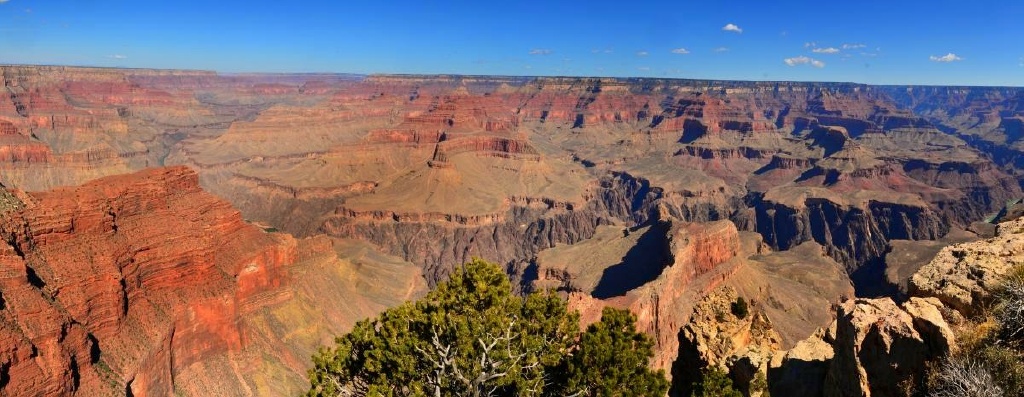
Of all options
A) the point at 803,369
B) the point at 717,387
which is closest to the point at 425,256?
the point at 803,369

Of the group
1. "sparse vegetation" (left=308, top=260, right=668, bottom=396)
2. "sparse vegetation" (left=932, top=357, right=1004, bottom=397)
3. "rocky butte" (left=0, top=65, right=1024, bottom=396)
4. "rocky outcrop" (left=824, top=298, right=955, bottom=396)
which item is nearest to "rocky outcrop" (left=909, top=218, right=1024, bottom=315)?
"rocky butte" (left=0, top=65, right=1024, bottom=396)

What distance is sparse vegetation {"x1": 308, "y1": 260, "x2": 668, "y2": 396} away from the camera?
21531 mm

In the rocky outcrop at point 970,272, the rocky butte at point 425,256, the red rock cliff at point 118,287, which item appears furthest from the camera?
the red rock cliff at point 118,287

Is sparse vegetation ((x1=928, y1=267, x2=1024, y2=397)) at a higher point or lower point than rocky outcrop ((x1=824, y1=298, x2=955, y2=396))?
higher

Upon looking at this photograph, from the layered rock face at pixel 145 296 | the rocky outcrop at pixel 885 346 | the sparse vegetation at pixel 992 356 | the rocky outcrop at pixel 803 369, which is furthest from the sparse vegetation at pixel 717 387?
the layered rock face at pixel 145 296

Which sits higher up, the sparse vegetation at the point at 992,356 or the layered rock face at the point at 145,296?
the sparse vegetation at the point at 992,356

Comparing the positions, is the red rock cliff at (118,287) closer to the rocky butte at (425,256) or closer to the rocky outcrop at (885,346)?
the rocky butte at (425,256)

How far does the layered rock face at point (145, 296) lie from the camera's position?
110 ft

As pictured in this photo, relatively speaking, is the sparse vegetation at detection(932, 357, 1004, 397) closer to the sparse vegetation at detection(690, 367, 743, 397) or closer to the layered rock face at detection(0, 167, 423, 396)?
the sparse vegetation at detection(690, 367, 743, 397)

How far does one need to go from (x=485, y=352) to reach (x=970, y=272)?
17627 mm

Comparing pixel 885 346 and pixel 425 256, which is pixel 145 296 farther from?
pixel 425 256

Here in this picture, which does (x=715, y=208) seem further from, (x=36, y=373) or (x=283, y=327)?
(x=36, y=373)

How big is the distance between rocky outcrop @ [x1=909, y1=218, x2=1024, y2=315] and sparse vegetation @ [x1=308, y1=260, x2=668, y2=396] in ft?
33.7

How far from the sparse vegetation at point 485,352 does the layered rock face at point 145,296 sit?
2189cm
